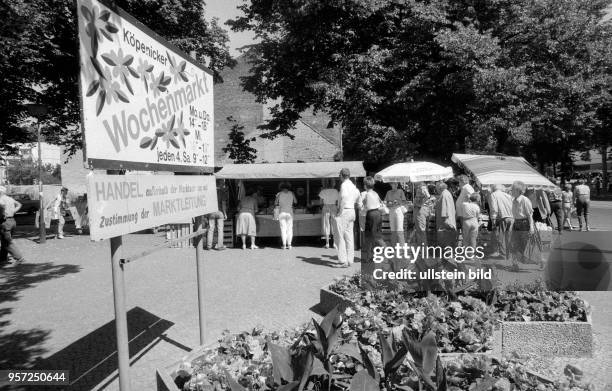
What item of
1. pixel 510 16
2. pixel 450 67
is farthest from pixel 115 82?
pixel 510 16

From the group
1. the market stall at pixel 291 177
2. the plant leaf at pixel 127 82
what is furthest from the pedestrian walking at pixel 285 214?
the plant leaf at pixel 127 82

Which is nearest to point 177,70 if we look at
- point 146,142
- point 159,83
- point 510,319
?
point 159,83

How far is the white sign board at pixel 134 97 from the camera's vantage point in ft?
8.33

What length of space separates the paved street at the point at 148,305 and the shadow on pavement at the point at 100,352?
0.01 metres

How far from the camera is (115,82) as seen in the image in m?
Result: 2.79

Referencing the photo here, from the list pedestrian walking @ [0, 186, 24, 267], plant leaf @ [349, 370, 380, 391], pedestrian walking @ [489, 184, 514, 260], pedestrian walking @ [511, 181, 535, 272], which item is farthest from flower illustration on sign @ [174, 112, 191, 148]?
pedestrian walking @ [0, 186, 24, 267]

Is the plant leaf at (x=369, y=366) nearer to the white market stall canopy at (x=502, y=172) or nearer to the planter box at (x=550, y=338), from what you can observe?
the planter box at (x=550, y=338)

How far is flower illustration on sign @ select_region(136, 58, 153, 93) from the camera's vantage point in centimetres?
318

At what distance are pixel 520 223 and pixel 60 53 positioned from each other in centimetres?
1516

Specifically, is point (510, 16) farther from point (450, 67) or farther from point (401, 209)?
point (401, 209)

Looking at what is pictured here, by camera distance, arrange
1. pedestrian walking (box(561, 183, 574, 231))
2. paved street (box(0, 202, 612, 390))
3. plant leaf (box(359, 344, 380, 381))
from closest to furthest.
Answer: plant leaf (box(359, 344, 380, 381)), paved street (box(0, 202, 612, 390)), pedestrian walking (box(561, 183, 574, 231))

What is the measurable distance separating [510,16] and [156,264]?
1752 cm

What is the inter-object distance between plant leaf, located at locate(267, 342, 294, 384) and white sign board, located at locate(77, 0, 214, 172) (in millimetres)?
1567

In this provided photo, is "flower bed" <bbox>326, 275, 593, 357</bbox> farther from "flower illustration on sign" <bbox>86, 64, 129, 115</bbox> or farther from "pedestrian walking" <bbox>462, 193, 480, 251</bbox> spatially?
"pedestrian walking" <bbox>462, 193, 480, 251</bbox>
